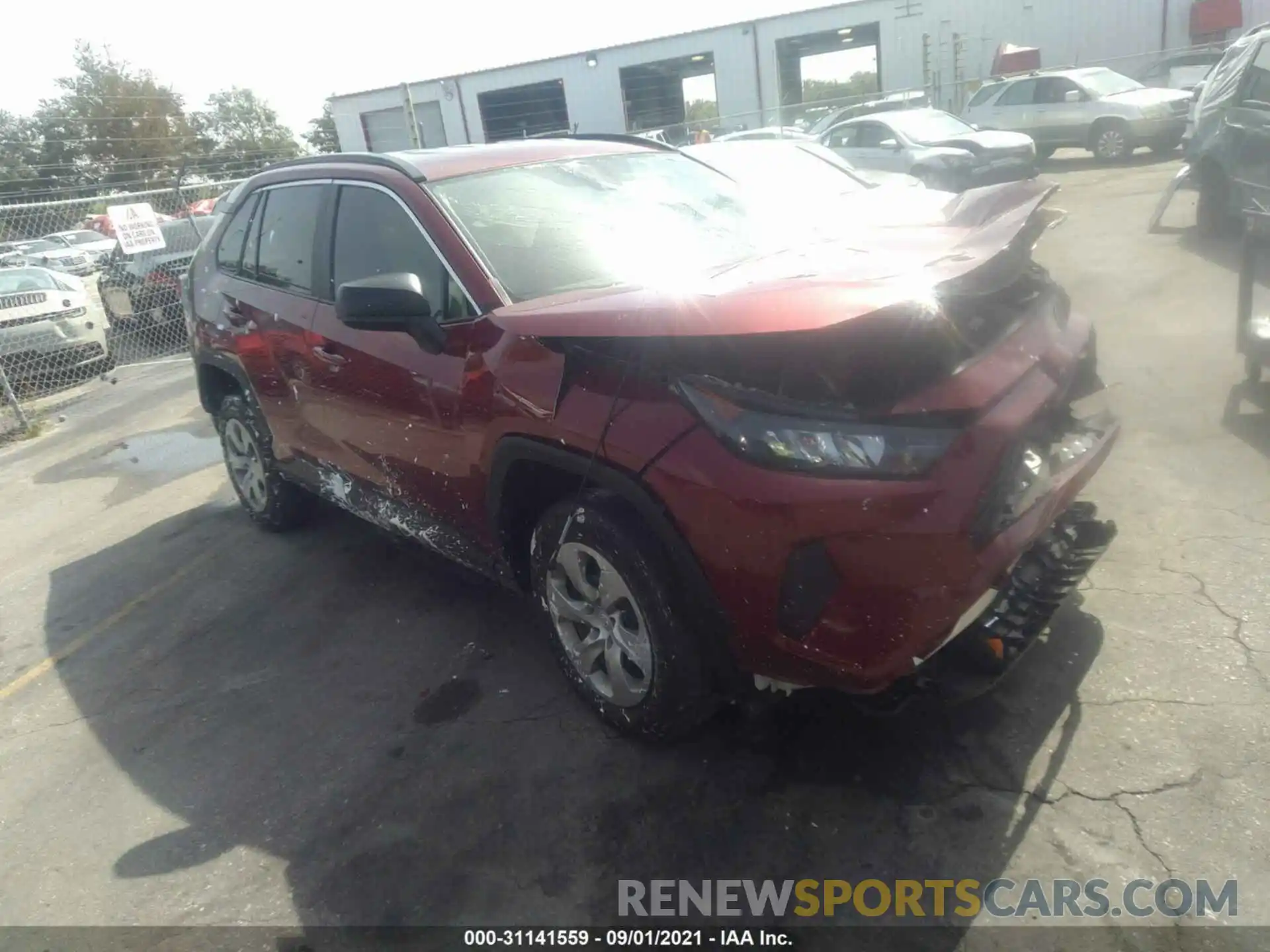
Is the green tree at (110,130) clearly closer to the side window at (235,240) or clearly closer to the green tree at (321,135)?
the green tree at (321,135)

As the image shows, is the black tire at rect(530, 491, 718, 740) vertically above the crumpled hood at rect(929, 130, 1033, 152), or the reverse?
the black tire at rect(530, 491, 718, 740)

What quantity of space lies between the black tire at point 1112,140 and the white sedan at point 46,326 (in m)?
16.6

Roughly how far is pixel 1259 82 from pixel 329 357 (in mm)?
8405

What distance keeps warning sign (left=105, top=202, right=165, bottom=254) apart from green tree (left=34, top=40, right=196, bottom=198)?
1212 inches

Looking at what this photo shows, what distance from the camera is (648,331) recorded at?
2.47 metres

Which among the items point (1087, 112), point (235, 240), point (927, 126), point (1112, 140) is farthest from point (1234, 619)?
point (1087, 112)

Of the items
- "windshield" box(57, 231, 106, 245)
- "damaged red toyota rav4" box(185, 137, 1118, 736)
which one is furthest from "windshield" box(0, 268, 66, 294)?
"windshield" box(57, 231, 106, 245)

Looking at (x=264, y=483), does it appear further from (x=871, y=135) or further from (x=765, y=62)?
(x=765, y=62)

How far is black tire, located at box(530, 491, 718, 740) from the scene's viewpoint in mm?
2721

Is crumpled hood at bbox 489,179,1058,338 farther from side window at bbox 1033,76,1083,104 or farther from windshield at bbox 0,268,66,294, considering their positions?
side window at bbox 1033,76,1083,104

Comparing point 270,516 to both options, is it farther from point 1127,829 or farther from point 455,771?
point 1127,829

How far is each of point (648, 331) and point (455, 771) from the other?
1651 millimetres

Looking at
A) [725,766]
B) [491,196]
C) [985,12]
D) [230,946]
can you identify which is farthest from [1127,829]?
[985,12]

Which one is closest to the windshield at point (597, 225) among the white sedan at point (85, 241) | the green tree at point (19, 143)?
the white sedan at point (85, 241)
